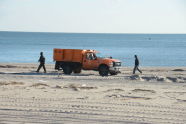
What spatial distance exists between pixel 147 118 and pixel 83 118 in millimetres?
1863

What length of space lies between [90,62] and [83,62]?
0.51 meters

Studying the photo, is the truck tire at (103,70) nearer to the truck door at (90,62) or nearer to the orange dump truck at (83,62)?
the orange dump truck at (83,62)

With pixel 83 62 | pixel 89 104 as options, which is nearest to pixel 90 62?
pixel 83 62

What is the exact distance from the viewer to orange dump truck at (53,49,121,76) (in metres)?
33.3

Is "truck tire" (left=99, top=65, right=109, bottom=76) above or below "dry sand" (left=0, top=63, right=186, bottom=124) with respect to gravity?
above

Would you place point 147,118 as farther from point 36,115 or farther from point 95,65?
point 95,65

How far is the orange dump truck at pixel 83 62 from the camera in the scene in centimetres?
3334

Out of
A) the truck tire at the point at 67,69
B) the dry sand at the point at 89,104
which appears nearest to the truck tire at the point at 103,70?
the truck tire at the point at 67,69

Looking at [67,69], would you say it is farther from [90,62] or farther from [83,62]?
[90,62]

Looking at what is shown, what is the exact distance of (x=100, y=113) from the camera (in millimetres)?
15820

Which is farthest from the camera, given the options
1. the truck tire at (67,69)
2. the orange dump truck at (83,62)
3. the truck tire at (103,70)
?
the truck tire at (67,69)

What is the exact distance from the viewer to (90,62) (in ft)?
111

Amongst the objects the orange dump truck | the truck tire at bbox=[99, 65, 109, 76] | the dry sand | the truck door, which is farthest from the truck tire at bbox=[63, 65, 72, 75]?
the dry sand

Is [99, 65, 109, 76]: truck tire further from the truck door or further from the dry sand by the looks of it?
the dry sand
